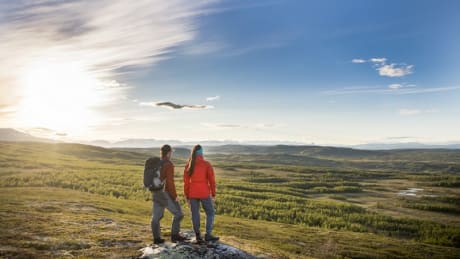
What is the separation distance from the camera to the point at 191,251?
13992 millimetres

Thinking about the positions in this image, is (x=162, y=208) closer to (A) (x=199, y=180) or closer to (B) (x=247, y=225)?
(A) (x=199, y=180)

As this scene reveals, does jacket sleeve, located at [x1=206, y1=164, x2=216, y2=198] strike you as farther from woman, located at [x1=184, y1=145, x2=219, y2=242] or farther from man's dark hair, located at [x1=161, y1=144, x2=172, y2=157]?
man's dark hair, located at [x1=161, y1=144, x2=172, y2=157]

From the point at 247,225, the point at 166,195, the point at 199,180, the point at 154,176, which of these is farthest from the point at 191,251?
the point at 247,225

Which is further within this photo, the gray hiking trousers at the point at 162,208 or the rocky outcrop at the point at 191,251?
the gray hiking trousers at the point at 162,208

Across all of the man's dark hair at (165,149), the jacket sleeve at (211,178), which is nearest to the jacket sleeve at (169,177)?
the man's dark hair at (165,149)

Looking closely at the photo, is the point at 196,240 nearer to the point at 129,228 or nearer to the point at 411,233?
the point at 129,228

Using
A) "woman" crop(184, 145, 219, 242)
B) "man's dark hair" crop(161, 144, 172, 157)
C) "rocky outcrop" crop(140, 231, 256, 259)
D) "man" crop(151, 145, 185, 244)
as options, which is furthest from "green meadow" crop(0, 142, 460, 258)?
"man's dark hair" crop(161, 144, 172, 157)

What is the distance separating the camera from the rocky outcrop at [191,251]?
1379cm

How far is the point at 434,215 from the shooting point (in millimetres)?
54812

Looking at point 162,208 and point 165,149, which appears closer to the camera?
point 165,149

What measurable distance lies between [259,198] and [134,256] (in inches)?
1980

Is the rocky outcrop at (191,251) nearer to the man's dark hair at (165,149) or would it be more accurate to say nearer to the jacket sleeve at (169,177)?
the jacket sleeve at (169,177)

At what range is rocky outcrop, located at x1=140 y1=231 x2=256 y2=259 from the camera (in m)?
13.8

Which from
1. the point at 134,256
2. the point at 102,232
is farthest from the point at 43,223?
the point at 134,256
